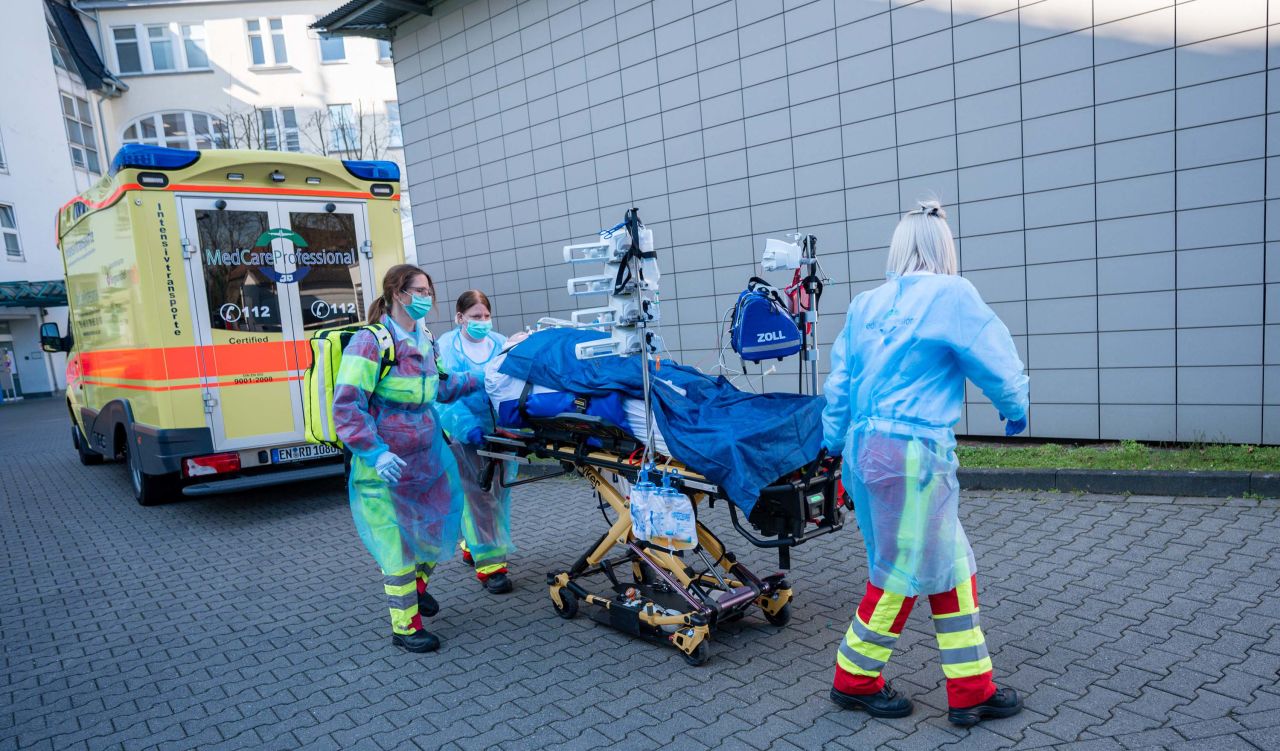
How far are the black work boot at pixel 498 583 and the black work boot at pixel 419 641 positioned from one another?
75 centimetres

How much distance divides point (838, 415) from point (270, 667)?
3155 mm

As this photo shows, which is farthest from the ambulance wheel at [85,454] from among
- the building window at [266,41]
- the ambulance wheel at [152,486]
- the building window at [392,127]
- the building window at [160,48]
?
the building window at [160,48]

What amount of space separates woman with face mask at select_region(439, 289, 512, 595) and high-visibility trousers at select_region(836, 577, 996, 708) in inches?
97.7

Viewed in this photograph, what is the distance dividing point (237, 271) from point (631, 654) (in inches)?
203

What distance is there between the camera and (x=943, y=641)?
117 inches

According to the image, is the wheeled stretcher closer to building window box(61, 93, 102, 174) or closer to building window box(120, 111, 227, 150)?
building window box(120, 111, 227, 150)

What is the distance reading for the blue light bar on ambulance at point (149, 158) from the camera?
6309 mm

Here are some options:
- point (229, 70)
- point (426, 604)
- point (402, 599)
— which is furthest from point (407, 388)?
point (229, 70)

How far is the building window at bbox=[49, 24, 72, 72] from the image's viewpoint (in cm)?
2512

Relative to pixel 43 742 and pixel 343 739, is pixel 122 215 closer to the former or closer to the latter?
pixel 43 742

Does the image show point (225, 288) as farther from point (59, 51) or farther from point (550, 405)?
point (59, 51)

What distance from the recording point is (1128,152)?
6.03m

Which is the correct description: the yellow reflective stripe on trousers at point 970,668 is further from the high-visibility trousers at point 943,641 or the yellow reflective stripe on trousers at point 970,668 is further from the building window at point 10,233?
the building window at point 10,233

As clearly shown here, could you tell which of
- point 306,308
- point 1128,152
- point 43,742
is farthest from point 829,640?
point 306,308
